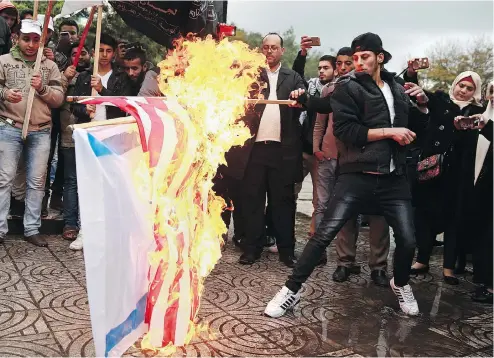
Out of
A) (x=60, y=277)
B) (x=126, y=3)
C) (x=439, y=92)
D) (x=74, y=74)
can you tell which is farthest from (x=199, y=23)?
(x=60, y=277)

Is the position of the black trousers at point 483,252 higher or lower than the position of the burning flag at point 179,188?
lower

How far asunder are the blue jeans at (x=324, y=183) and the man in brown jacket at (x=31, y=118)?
3198 mm

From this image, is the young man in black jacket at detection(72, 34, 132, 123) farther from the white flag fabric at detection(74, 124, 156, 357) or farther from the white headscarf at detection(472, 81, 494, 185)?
the white headscarf at detection(472, 81, 494, 185)

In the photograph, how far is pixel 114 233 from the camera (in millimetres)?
2785

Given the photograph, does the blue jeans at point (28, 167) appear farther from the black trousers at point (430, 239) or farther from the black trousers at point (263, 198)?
the black trousers at point (430, 239)

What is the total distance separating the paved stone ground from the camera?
3304 millimetres

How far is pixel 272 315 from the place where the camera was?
3.86 metres

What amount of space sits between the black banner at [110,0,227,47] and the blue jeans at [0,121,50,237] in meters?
2.11

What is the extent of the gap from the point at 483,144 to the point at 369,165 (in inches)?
55.0

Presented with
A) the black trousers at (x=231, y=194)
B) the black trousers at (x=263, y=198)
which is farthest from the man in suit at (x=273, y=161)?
the black trousers at (x=231, y=194)

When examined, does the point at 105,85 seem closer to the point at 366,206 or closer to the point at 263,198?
the point at 263,198

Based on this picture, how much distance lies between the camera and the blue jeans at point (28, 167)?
217 inches

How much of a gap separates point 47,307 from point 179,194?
1602 mm

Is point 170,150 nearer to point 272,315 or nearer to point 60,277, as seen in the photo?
A: point 272,315
